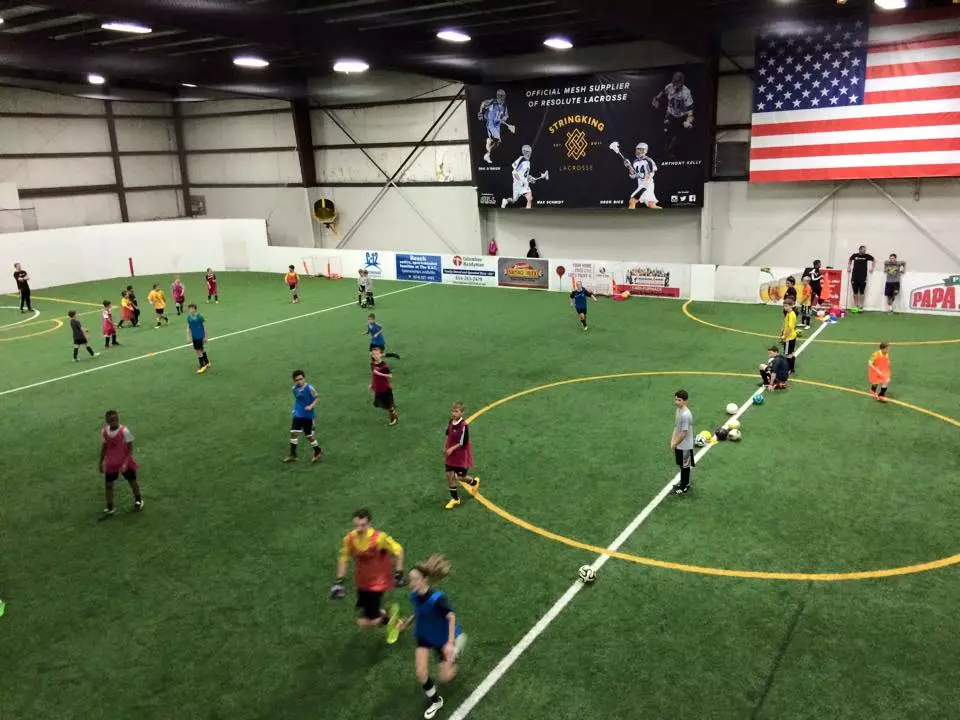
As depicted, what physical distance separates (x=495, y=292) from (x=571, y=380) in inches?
558

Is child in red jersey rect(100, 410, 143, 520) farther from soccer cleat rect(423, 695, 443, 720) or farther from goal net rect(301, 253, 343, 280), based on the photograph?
goal net rect(301, 253, 343, 280)

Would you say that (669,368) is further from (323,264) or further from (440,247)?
(323,264)

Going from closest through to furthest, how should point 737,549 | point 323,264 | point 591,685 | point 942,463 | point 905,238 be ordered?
point 591,685, point 737,549, point 942,463, point 905,238, point 323,264

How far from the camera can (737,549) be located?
1017 cm

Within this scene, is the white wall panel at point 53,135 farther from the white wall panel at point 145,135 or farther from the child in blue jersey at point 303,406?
the child in blue jersey at point 303,406

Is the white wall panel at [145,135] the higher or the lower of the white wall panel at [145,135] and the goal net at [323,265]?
the higher

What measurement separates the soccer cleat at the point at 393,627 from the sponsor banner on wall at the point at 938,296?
22.9m

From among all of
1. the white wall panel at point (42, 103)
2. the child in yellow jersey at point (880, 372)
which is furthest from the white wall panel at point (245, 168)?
the child in yellow jersey at point (880, 372)

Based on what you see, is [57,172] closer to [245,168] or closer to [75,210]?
[75,210]

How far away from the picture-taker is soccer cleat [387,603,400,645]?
8352mm

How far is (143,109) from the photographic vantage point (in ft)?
145

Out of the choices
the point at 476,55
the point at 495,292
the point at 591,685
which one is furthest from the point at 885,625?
the point at 476,55

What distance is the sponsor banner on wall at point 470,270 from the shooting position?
109 feet

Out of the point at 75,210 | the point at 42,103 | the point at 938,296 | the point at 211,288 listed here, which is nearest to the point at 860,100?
the point at 938,296
